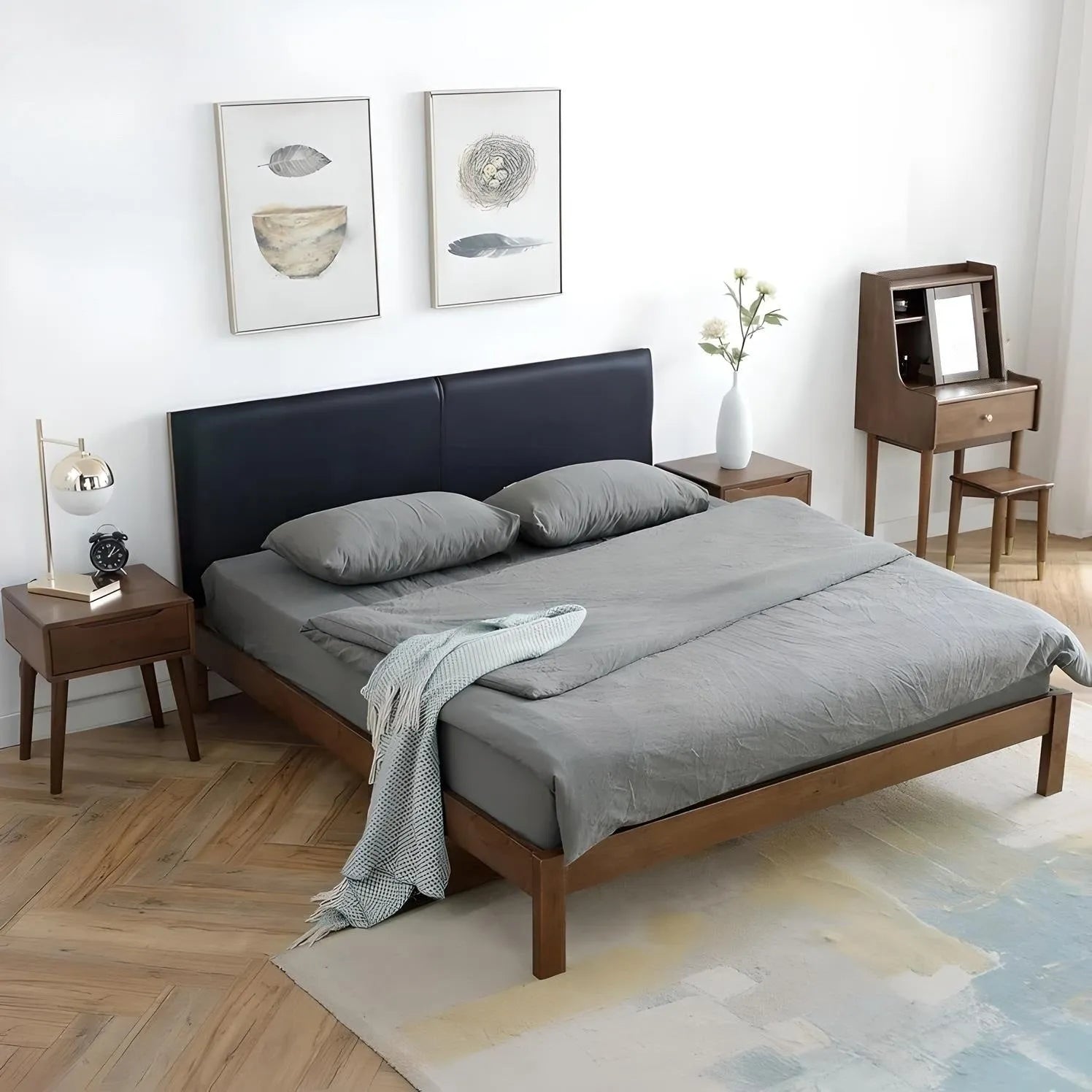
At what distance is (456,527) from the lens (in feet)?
13.2

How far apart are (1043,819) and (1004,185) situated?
9.96 ft

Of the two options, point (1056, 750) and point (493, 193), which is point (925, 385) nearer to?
point (493, 193)

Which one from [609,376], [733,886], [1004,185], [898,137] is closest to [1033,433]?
[1004,185]

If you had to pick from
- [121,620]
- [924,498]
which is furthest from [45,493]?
[924,498]

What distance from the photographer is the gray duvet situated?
2.98m

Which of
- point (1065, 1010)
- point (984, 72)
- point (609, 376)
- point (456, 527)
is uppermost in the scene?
point (984, 72)

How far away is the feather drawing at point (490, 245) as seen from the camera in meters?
4.51

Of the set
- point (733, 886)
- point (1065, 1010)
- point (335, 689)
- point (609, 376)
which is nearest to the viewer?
point (1065, 1010)

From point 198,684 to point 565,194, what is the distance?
194 cm

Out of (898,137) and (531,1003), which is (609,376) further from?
(531,1003)

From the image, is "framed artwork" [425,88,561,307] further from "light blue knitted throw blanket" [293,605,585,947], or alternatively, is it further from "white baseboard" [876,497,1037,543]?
"white baseboard" [876,497,1037,543]

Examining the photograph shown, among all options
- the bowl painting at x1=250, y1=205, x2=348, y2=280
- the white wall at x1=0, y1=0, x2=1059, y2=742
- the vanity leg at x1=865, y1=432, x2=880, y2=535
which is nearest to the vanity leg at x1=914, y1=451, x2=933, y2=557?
the vanity leg at x1=865, y1=432, x2=880, y2=535

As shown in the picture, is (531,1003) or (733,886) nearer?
(531,1003)

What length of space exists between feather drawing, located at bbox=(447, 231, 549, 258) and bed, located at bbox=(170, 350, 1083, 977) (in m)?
0.38
